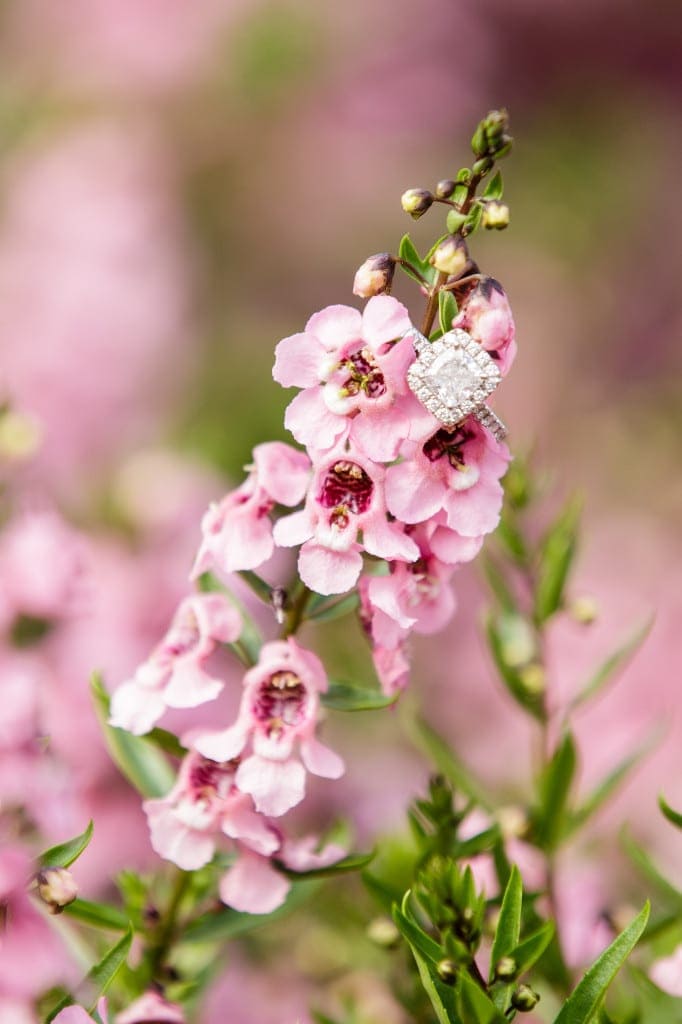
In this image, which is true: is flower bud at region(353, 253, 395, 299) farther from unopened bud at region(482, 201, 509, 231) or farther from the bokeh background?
the bokeh background

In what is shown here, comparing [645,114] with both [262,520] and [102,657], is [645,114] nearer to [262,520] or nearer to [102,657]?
[102,657]

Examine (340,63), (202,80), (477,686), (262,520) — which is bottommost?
(477,686)

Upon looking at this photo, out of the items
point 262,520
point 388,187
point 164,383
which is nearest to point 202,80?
point 388,187

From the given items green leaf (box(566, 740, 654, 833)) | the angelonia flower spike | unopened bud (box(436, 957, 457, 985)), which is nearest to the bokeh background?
green leaf (box(566, 740, 654, 833))

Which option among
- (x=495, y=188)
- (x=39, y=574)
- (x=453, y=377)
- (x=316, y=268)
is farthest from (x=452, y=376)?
(x=316, y=268)

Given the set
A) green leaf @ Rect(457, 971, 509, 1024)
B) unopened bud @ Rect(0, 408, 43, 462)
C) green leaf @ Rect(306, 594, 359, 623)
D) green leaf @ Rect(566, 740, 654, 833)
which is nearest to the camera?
green leaf @ Rect(457, 971, 509, 1024)

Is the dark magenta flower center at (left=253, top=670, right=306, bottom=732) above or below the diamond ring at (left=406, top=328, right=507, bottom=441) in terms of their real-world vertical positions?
below
